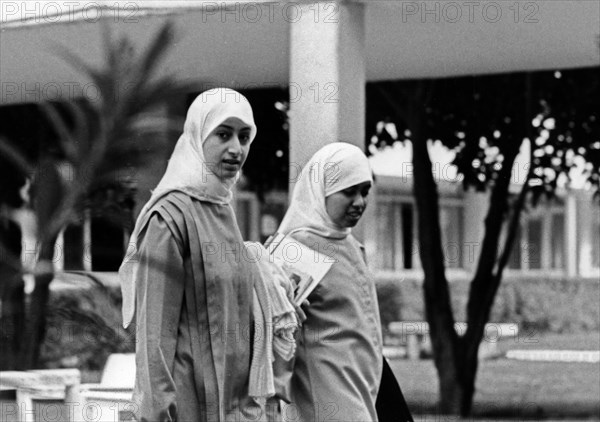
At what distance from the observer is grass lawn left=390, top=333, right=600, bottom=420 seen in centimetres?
1056

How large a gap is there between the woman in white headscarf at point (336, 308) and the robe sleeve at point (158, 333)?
1120 mm

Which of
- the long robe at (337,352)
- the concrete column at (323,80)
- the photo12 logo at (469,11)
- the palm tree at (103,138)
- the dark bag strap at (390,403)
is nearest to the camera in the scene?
the palm tree at (103,138)

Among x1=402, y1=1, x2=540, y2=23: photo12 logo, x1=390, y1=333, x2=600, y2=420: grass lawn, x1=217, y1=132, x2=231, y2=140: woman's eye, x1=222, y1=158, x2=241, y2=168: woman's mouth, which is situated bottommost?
x1=390, y1=333, x2=600, y2=420: grass lawn

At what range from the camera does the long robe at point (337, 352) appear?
4672 mm

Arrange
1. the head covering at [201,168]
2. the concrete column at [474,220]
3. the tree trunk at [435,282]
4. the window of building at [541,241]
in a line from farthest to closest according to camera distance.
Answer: the window of building at [541,241] < the concrete column at [474,220] < the tree trunk at [435,282] < the head covering at [201,168]

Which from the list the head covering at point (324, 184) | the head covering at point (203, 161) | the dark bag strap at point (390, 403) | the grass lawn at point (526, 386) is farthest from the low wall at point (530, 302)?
the head covering at point (203, 161)

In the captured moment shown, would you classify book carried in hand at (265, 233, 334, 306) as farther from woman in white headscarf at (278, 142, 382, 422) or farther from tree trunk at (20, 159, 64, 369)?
tree trunk at (20, 159, 64, 369)

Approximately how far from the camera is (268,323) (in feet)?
13.1

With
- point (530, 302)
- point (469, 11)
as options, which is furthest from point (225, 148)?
point (530, 302)

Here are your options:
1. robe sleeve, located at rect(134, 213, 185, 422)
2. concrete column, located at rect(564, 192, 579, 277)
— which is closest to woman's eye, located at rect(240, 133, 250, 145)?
robe sleeve, located at rect(134, 213, 185, 422)

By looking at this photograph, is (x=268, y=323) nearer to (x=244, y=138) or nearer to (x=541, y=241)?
(x=244, y=138)

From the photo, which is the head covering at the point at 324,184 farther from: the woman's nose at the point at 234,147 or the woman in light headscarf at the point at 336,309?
the woman's nose at the point at 234,147

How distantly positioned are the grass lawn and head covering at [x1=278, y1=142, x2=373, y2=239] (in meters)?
5.40

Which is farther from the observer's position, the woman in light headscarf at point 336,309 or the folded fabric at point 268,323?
the woman in light headscarf at point 336,309
